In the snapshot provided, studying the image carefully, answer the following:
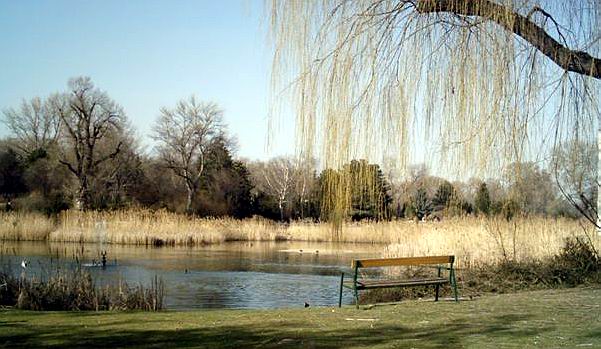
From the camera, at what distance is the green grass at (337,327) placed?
23.1 ft

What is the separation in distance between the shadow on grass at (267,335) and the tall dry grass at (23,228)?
23081mm

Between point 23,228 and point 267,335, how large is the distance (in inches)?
1015

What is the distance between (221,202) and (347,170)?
43618mm

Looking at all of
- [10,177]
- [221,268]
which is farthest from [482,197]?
[10,177]

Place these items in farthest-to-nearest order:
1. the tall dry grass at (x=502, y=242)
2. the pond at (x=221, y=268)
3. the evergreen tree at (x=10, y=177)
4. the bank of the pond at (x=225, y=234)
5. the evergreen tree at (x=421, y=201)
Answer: the evergreen tree at (x=10, y=177) < the bank of the pond at (x=225, y=234) < the tall dry grass at (x=502, y=242) < the pond at (x=221, y=268) < the evergreen tree at (x=421, y=201)

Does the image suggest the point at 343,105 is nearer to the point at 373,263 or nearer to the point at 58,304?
the point at 373,263

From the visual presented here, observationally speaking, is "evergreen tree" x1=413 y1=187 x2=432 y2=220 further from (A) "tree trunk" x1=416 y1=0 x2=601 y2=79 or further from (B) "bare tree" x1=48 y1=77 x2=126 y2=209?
(B) "bare tree" x1=48 y1=77 x2=126 y2=209

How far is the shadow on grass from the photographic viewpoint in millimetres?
7062

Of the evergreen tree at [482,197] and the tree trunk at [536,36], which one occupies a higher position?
the tree trunk at [536,36]

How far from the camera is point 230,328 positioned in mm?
8359

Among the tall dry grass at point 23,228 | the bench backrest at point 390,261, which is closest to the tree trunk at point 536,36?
the bench backrest at point 390,261

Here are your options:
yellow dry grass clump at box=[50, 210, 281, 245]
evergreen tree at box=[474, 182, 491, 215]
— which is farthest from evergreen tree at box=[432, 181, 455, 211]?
yellow dry grass clump at box=[50, 210, 281, 245]

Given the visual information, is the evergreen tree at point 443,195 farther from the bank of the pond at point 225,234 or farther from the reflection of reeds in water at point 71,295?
the bank of the pond at point 225,234

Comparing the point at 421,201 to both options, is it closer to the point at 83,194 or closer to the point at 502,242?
the point at 502,242
